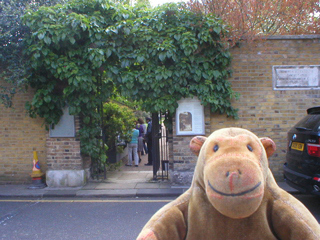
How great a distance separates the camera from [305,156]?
16.8 feet

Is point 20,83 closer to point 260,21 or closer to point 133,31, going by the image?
point 133,31

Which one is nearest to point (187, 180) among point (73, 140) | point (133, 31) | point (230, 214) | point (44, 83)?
point (73, 140)

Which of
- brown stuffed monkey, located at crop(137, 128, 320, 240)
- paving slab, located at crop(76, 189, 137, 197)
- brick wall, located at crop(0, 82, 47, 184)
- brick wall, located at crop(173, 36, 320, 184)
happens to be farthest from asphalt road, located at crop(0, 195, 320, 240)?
brown stuffed monkey, located at crop(137, 128, 320, 240)

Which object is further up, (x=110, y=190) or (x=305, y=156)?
(x=305, y=156)

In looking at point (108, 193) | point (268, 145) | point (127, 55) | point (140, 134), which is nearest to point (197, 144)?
point (268, 145)

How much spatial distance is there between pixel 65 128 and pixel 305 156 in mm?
5414

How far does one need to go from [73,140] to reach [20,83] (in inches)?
71.6

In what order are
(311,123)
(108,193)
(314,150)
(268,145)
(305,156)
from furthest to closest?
(108,193) → (311,123) → (305,156) → (314,150) → (268,145)

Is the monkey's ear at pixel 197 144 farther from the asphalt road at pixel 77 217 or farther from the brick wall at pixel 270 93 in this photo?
the brick wall at pixel 270 93

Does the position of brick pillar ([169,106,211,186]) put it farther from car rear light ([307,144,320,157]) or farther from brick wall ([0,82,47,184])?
brick wall ([0,82,47,184])

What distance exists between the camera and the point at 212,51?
7105mm

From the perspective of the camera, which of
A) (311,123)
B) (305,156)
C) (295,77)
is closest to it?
(305,156)

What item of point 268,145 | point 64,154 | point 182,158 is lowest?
point 182,158

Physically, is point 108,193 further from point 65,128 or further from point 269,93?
point 269,93
